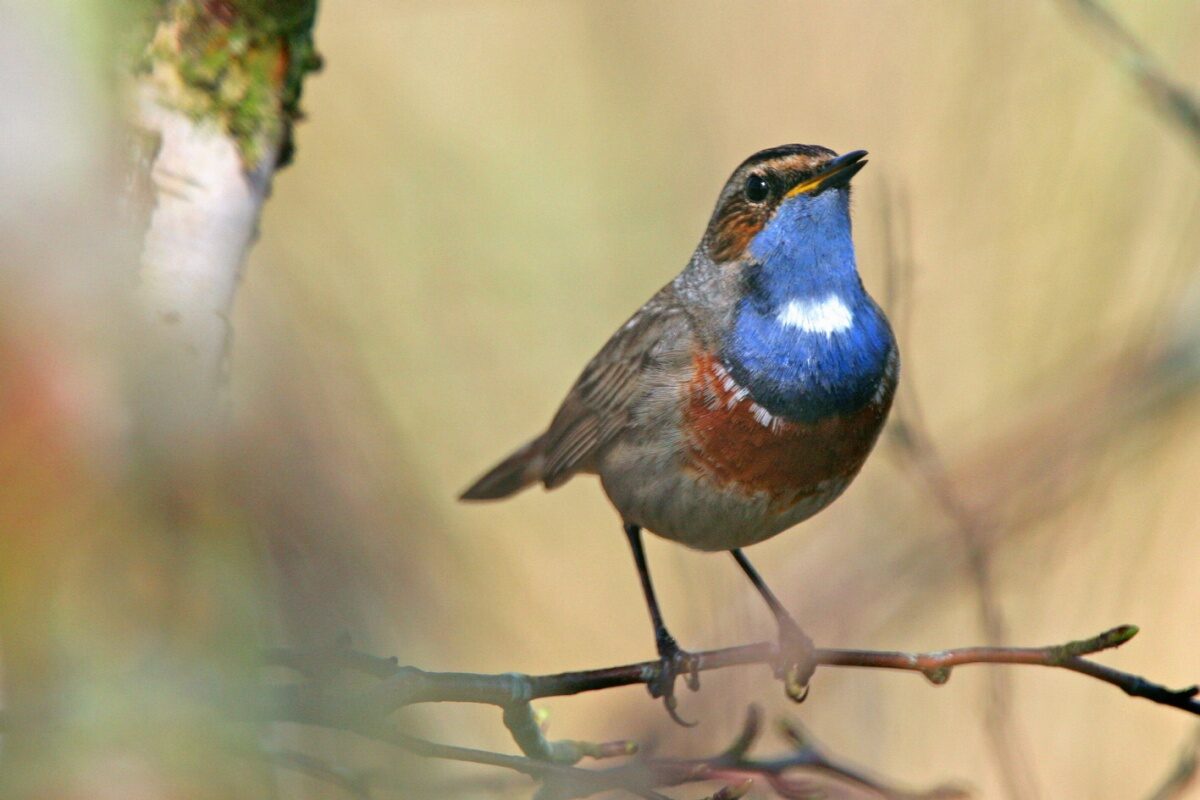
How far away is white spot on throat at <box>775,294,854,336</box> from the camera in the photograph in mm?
4016

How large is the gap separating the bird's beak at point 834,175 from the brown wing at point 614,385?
1.87ft

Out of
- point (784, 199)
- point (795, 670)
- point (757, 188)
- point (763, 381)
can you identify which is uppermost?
point (757, 188)

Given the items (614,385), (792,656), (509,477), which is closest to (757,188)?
(614,385)

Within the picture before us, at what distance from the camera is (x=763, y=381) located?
13.1ft

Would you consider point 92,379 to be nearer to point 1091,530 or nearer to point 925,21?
point 1091,530

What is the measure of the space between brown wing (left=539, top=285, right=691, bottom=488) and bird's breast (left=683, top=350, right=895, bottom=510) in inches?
9.8

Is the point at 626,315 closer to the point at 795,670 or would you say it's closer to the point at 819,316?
the point at 819,316

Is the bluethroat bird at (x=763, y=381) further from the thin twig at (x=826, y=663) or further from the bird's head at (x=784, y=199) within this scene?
the thin twig at (x=826, y=663)

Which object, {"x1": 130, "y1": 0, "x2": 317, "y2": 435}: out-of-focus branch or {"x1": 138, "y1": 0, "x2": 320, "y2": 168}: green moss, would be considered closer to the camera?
{"x1": 130, "y1": 0, "x2": 317, "y2": 435}: out-of-focus branch

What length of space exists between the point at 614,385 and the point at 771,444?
0.75m

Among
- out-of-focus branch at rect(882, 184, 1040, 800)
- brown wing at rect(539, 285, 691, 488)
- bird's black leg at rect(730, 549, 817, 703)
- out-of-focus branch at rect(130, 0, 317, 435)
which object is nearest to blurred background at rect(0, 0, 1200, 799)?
out-of-focus branch at rect(882, 184, 1040, 800)

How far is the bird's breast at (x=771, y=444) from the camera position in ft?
12.9

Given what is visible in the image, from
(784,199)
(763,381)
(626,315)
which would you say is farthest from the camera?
(626,315)

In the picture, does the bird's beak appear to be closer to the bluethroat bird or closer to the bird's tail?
the bluethroat bird
